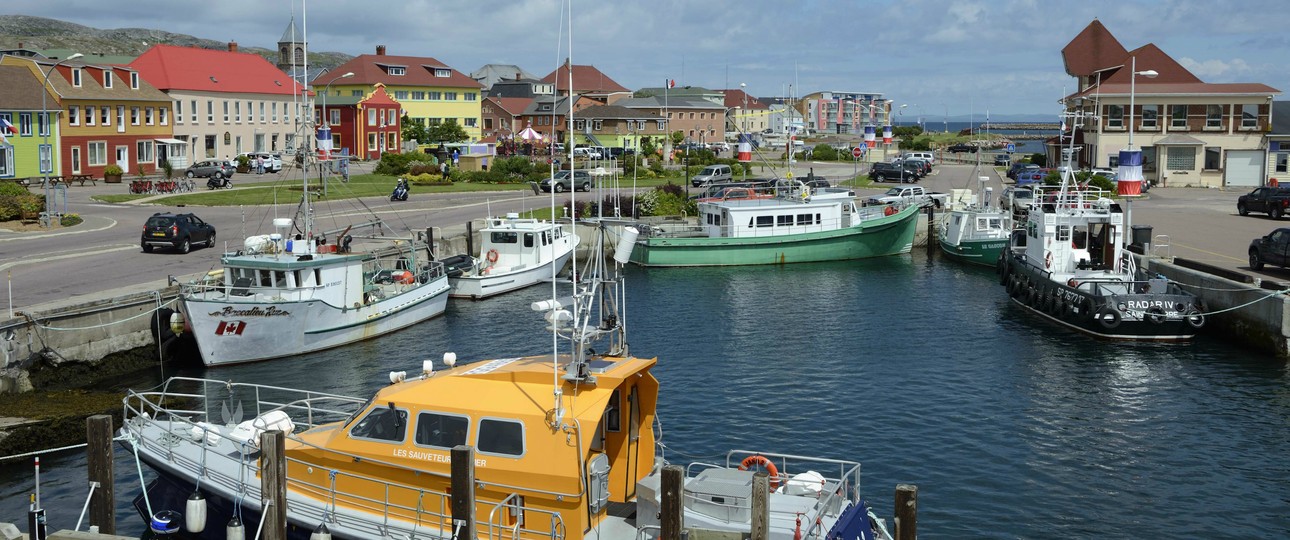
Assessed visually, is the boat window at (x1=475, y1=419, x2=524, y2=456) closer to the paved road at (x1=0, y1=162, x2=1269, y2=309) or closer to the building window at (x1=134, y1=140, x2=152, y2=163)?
the paved road at (x1=0, y1=162, x2=1269, y2=309)

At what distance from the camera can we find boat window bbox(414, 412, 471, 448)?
1484 centimetres

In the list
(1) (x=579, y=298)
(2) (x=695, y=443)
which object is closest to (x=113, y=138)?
(2) (x=695, y=443)

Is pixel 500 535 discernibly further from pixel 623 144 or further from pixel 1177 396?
pixel 623 144

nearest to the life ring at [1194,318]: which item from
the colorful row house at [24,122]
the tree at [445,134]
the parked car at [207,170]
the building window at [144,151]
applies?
the parked car at [207,170]

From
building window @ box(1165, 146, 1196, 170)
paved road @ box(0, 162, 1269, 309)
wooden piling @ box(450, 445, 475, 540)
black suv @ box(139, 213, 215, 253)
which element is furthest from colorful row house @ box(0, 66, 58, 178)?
building window @ box(1165, 146, 1196, 170)

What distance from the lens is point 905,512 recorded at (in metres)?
13.8

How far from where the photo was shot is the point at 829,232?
49.9m

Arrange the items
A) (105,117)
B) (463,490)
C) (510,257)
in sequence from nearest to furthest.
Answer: (463,490), (510,257), (105,117)

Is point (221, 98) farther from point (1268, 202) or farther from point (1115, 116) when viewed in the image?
point (1268, 202)

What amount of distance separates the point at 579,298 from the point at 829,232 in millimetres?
35500

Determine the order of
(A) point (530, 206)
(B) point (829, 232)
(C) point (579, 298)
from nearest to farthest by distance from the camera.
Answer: (C) point (579, 298), (B) point (829, 232), (A) point (530, 206)

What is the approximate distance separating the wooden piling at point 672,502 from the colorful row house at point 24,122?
59.9 meters

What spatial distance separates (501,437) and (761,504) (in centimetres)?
343

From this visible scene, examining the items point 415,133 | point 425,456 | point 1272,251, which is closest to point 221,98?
point 415,133
